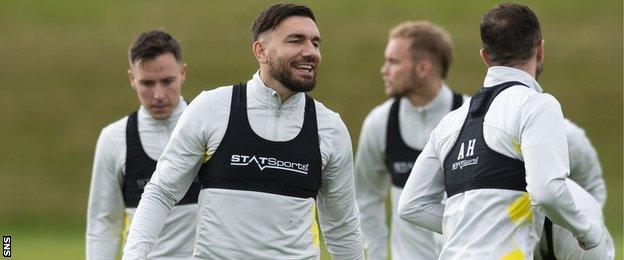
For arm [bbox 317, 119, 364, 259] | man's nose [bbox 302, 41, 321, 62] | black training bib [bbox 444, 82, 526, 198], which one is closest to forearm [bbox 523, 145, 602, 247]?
black training bib [bbox 444, 82, 526, 198]

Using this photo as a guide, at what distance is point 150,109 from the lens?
863 cm

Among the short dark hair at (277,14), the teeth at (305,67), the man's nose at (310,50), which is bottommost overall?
the teeth at (305,67)

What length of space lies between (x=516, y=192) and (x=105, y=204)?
3.31m

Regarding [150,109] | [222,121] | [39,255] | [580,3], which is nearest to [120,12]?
[580,3]

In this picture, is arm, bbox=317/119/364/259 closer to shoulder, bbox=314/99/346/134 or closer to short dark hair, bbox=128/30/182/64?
shoulder, bbox=314/99/346/134

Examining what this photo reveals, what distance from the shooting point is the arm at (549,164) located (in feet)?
18.8

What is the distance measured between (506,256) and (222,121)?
1.61 metres

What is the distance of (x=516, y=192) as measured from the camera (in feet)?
19.7

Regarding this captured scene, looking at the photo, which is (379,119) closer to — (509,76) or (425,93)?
(425,93)

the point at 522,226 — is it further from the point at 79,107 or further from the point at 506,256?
the point at 79,107

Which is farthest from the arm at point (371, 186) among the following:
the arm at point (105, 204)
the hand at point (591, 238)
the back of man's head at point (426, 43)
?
the hand at point (591, 238)

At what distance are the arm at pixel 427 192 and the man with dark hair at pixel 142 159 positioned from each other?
2069mm

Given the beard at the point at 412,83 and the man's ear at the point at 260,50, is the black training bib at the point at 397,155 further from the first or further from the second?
the man's ear at the point at 260,50

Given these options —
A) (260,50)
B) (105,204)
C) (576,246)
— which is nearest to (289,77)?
(260,50)
